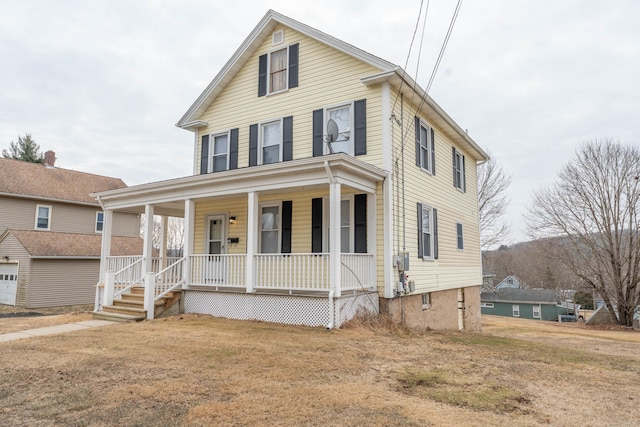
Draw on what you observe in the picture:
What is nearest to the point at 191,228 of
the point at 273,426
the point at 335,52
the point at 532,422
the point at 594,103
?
the point at 335,52

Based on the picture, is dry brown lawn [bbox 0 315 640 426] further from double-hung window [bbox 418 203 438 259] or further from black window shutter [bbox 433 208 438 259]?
black window shutter [bbox 433 208 438 259]

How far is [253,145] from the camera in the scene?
12648 mm

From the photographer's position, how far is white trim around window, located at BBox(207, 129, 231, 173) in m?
13.4

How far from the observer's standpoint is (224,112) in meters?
13.6

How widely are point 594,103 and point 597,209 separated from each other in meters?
6.07

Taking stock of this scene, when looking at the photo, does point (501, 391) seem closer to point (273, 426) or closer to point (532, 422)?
point (532, 422)

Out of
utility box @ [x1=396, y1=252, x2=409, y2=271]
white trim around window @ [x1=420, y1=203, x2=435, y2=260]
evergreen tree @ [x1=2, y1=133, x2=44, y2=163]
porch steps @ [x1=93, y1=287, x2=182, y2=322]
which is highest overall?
evergreen tree @ [x1=2, y1=133, x2=44, y2=163]

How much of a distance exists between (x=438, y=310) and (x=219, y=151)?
871cm

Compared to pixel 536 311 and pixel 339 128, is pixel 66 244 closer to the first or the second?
pixel 339 128

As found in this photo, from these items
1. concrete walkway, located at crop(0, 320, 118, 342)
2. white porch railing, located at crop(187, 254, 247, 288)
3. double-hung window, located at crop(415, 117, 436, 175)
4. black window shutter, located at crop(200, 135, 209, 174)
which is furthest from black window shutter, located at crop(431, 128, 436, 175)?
concrete walkway, located at crop(0, 320, 118, 342)

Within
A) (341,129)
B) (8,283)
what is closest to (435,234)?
(341,129)

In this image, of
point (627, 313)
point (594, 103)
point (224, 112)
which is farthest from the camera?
point (627, 313)

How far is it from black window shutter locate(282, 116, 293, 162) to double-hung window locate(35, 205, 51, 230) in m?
18.1

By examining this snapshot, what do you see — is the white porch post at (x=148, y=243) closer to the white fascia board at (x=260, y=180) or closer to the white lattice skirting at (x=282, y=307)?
the white fascia board at (x=260, y=180)
